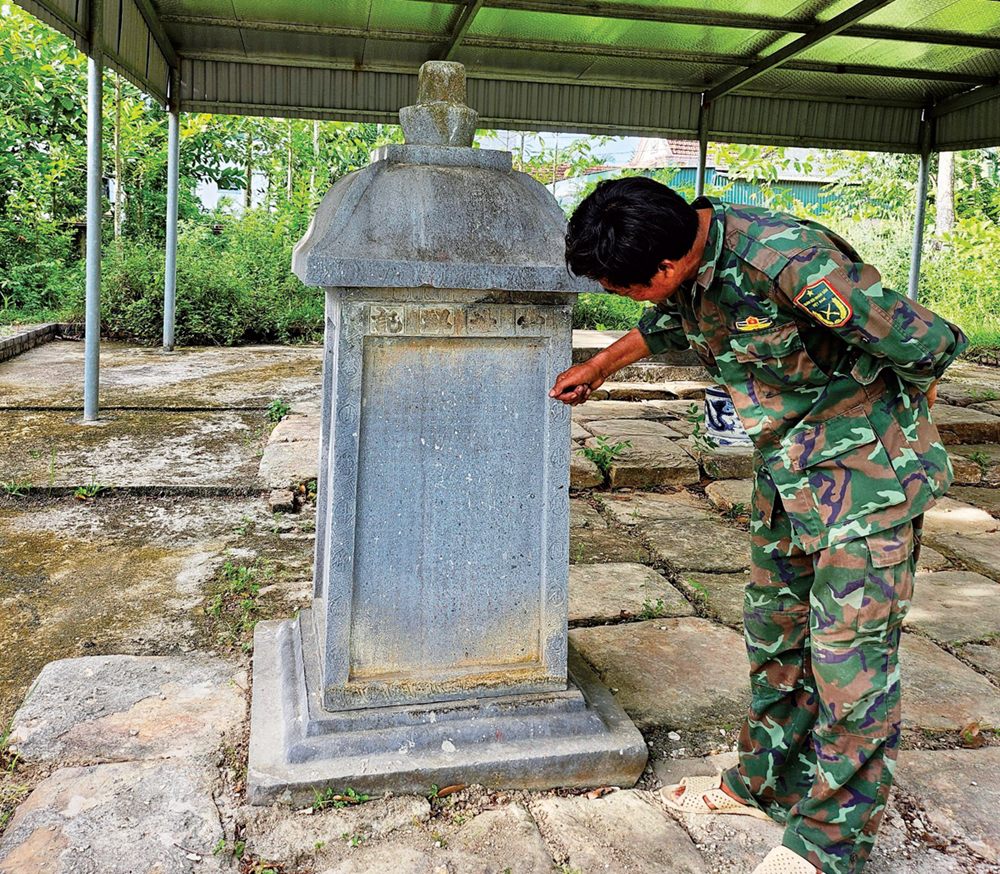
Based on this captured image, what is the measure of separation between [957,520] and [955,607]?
4.41 ft

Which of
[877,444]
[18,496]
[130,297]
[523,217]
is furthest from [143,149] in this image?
[877,444]

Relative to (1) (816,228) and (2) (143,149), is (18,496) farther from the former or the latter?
(2) (143,149)

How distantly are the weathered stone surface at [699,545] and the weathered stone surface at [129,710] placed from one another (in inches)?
79.9

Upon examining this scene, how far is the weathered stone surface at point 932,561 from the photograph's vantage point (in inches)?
157

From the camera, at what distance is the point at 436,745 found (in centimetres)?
222

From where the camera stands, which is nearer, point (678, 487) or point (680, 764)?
point (680, 764)

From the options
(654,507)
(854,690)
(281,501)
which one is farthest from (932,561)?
(281,501)

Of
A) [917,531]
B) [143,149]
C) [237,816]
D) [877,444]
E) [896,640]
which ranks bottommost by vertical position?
[237,816]

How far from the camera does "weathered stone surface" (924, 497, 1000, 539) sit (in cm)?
456

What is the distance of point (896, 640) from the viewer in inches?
71.9

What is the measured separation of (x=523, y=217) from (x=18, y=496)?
10.9 feet

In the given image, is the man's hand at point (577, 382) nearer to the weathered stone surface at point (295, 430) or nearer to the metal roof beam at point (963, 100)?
the weathered stone surface at point (295, 430)

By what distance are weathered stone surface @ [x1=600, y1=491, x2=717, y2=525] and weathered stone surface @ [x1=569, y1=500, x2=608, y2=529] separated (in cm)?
8

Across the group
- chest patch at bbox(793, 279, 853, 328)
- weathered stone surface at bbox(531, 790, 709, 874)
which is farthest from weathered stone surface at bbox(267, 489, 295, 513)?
chest patch at bbox(793, 279, 853, 328)
